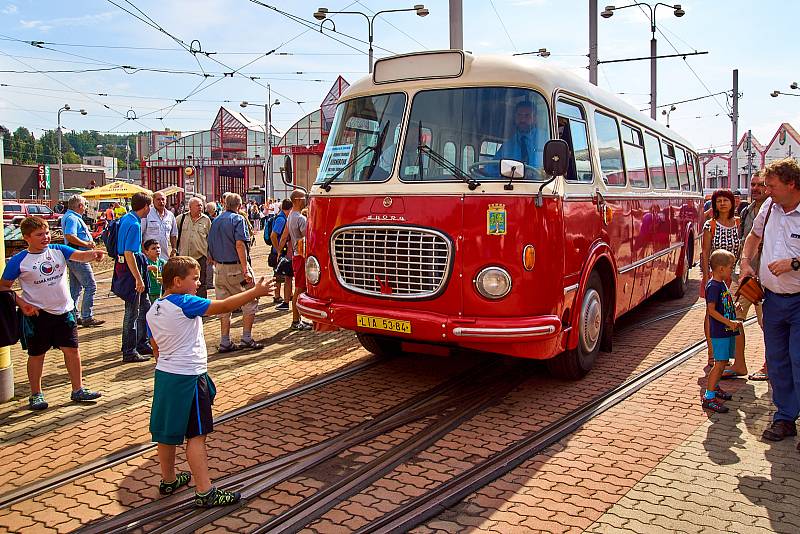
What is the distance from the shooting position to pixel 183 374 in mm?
4430

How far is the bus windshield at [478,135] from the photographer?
6203mm

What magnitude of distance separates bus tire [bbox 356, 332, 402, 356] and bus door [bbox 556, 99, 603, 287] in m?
2.44

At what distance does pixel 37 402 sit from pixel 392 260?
3537mm

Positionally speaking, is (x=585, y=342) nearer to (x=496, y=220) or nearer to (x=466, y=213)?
(x=496, y=220)

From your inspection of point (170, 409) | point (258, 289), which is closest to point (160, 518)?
point (170, 409)

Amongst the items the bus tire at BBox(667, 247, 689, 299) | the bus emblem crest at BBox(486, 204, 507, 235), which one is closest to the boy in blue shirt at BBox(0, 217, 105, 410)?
the bus emblem crest at BBox(486, 204, 507, 235)

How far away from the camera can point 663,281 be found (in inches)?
434

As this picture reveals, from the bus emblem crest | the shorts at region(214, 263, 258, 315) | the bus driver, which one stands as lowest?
the shorts at region(214, 263, 258, 315)

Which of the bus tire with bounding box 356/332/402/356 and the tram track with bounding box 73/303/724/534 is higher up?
the bus tire with bounding box 356/332/402/356

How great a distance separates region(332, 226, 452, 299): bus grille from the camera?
20.1 ft

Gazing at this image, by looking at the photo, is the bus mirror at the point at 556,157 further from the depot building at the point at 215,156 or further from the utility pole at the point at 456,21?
the depot building at the point at 215,156

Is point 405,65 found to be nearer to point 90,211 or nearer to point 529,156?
point 529,156

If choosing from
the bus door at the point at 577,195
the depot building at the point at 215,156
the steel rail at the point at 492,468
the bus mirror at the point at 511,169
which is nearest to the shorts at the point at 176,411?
the steel rail at the point at 492,468

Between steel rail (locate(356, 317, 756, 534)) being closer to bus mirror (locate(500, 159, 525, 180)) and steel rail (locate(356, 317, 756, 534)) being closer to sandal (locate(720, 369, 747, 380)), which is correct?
sandal (locate(720, 369, 747, 380))
